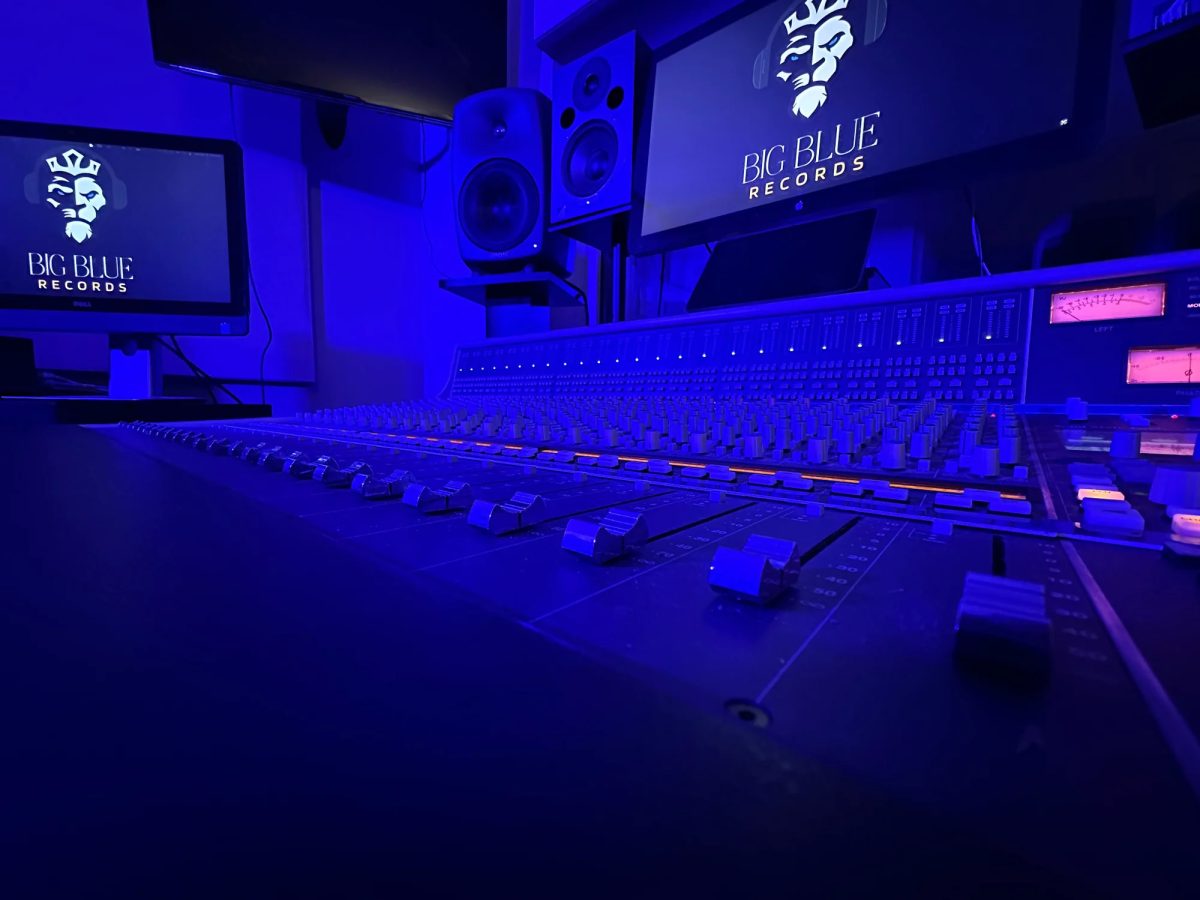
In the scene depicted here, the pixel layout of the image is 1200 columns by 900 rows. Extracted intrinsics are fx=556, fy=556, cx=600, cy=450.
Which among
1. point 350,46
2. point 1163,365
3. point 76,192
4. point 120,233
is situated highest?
point 350,46

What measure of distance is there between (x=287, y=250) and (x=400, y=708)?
2.61 metres

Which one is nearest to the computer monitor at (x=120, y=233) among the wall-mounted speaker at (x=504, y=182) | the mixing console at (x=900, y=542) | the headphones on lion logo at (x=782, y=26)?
the wall-mounted speaker at (x=504, y=182)

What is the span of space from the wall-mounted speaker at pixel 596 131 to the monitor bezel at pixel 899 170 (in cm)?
4

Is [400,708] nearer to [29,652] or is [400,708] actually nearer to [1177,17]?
[29,652]

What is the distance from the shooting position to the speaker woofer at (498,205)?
5.51 ft

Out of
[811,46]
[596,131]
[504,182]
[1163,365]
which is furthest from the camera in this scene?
[504,182]

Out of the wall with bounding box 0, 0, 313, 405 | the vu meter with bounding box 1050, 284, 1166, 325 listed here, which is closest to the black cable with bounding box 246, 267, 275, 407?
the wall with bounding box 0, 0, 313, 405

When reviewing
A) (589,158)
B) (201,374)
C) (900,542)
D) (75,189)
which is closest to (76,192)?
(75,189)

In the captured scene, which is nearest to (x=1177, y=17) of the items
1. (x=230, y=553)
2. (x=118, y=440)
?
(x=230, y=553)

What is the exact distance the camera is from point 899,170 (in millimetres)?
1021

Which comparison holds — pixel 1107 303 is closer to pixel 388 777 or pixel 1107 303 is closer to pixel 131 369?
pixel 388 777

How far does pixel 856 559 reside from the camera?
30cm

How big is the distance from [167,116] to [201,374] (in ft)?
3.09

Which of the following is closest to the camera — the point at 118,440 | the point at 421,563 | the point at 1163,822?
the point at 1163,822
